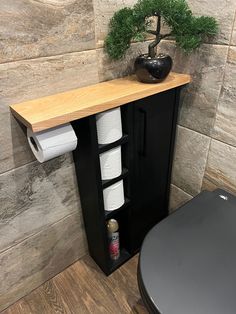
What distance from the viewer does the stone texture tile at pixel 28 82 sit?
28.3 inches

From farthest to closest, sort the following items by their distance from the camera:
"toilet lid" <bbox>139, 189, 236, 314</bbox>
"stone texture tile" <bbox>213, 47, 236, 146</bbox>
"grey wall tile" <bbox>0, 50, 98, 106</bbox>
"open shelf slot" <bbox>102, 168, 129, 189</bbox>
A: 1. "open shelf slot" <bbox>102, 168, 129, 189</bbox>
2. "stone texture tile" <bbox>213, 47, 236, 146</bbox>
3. "grey wall tile" <bbox>0, 50, 98, 106</bbox>
4. "toilet lid" <bbox>139, 189, 236, 314</bbox>

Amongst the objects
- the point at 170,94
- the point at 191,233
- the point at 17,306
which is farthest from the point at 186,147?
the point at 17,306

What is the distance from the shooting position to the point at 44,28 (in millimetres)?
713

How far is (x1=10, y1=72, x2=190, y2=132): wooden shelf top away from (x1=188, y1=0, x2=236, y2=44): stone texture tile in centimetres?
18

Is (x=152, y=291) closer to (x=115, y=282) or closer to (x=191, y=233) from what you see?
(x=191, y=233)

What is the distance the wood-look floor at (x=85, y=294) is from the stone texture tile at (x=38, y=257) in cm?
4

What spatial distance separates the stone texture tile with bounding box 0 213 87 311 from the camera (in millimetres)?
990

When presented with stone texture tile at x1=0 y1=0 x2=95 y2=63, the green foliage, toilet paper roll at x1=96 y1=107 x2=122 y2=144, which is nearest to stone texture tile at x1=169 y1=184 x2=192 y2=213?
toilet paper roll at x1=96 y1=107 x2=122 y2=144

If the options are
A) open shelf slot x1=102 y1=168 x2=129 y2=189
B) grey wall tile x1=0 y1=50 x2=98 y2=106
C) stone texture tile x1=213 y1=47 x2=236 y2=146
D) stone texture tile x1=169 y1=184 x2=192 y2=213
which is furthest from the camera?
stone texture tile x1=169 y1=184 x2=192 y2=213

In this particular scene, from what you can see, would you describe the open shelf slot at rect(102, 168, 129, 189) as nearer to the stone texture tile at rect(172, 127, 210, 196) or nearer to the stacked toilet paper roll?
the stacked toilet paper roll

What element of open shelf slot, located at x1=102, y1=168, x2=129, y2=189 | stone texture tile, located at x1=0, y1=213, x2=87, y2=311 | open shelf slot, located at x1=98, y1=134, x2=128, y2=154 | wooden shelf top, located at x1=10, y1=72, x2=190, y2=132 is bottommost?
stone texture tile, located at x1=0, y1=213, x2=87, y2=311

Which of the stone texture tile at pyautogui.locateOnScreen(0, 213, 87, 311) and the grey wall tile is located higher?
the grey wall tile

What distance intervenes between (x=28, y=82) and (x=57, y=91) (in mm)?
98

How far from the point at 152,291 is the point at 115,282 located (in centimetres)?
58
